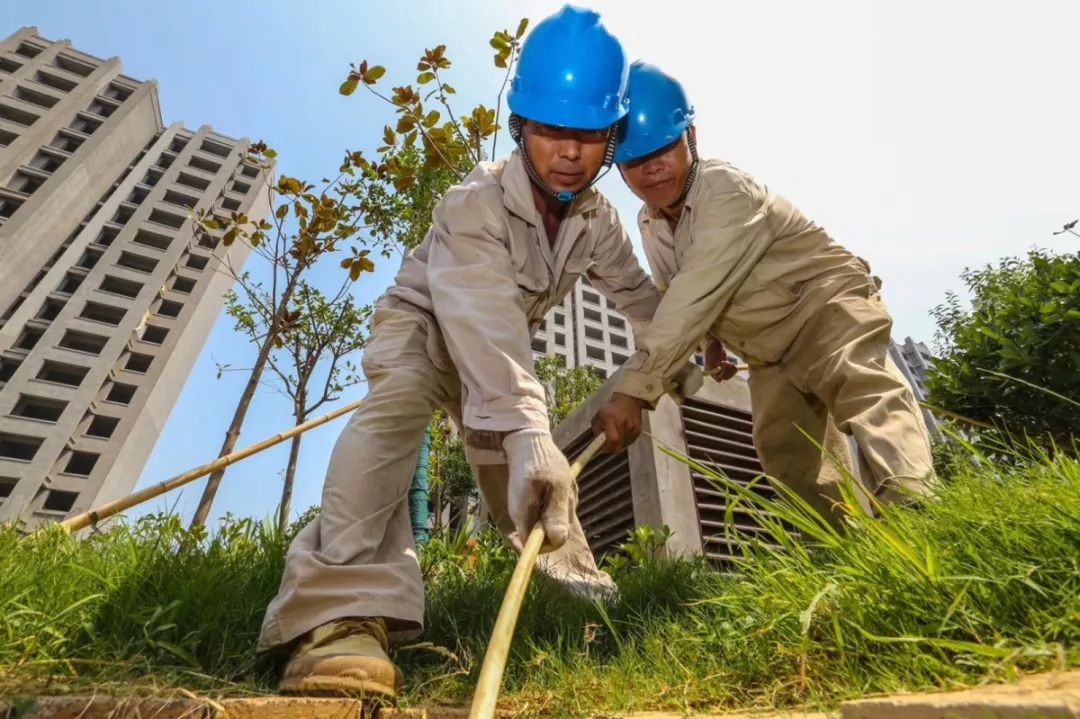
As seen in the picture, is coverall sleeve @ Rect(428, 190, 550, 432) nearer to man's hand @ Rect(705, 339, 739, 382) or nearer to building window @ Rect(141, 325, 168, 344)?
man's hand @ Rect(705, 339, 739, 382)

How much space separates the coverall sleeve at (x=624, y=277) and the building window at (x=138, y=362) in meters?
47.7

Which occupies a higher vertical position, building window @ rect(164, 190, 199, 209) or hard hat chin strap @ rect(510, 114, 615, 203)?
building window @ rect(164, 190, 199, 209)

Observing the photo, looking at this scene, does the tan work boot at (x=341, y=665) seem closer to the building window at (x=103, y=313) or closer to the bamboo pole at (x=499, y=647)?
the bamboo pole at (x=499, y=647)

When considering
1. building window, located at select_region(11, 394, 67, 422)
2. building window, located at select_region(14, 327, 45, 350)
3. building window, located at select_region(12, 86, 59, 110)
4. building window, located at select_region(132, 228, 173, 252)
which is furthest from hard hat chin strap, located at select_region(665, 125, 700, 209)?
building window, located at select_region(12, 86, 59, 110)

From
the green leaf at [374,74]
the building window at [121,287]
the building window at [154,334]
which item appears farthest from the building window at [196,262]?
the green leaf at [374,74]

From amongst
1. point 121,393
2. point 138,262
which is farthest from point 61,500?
point 138,262

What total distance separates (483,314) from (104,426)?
46966 millimetres

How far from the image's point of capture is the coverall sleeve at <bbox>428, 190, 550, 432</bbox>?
1852 mm

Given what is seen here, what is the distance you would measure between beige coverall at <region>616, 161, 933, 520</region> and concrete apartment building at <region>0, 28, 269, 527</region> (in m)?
33.2

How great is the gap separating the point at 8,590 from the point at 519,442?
5.44 feet

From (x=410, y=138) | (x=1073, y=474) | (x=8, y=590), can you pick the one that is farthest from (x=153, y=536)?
(x=410, y=138)

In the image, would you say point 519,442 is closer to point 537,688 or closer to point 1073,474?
point 537,688

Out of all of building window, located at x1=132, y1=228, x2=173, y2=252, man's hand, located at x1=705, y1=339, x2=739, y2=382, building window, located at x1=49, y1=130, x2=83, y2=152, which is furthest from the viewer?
building window, located at x1=132, y1=228, x2=173, y2=252

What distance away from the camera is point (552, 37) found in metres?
2.43
